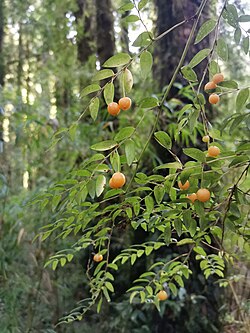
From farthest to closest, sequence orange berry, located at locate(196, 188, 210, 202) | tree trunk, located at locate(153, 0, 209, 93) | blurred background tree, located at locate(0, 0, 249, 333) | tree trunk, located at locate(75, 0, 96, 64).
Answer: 1. tree trunk, located at locate(75, 0, 96, 64)
2. tree trunk, located at locate(153, 0, 209, 93)
3. blurred background tree, located at locate(0, 0, 249, 333)
4. orange berry, located at locate(196, 188, 210, 202)

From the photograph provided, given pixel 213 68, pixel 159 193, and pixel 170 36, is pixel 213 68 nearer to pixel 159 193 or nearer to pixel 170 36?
pixel 159 193

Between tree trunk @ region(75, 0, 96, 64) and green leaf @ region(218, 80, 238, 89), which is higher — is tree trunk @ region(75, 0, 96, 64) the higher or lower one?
the higher one

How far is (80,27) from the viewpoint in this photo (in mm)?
2264

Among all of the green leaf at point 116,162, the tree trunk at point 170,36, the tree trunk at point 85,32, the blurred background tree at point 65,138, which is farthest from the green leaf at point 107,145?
the tree trunk at point 85,32

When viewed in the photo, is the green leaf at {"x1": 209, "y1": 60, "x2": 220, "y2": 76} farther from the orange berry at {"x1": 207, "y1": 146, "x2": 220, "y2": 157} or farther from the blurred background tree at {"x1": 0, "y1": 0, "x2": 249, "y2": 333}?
the blurred background tree at {"x1": 0, "y1": 0, "x2": 249, "y2": 333}

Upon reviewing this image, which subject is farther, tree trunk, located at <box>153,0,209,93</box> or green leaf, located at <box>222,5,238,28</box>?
tree trunk, located at <box>153,0,209,93</box>

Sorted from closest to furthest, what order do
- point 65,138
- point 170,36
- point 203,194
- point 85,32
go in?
1. point 203,194
2. point 65,138
3. point 170,36
4. point 85,32

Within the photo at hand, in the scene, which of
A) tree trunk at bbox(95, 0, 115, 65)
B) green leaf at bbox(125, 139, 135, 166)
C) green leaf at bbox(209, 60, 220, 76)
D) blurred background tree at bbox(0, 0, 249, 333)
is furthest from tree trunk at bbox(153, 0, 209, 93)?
green leaf at bbox(125, 139, 135, 166)

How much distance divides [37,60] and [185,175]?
2119mm

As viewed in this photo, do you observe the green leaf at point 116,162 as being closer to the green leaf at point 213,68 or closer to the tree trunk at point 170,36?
the green leaf at point 213,68

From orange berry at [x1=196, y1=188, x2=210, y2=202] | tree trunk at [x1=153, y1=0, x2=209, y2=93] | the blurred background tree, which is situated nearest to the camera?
orange berry at [x1=196, y1=188, x2=210, y2=202]

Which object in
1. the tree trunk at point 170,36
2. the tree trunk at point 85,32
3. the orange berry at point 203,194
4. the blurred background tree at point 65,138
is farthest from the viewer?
the tree trunk at point 85,32

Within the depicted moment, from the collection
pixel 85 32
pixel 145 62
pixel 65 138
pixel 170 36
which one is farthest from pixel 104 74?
pixel 85 32

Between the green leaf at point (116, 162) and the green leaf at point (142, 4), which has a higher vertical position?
the green leaf at point (142, 4)
